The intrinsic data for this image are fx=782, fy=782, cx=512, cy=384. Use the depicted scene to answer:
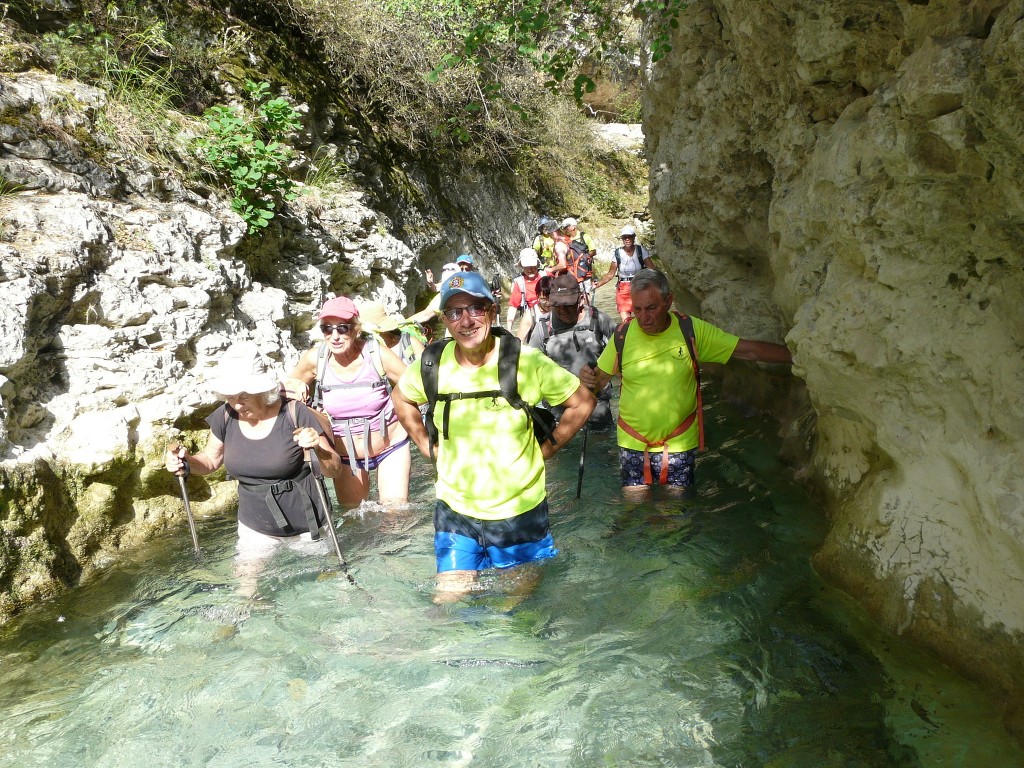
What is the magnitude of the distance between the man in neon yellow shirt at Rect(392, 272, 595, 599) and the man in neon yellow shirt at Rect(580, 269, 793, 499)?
965 millimetres

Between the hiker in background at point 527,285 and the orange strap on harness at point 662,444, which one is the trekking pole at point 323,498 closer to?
the orange strap on harness at point 662,444

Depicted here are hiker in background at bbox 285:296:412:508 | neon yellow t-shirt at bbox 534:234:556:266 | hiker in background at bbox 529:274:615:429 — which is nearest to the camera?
hiker in background at bbox 285:296:412:508

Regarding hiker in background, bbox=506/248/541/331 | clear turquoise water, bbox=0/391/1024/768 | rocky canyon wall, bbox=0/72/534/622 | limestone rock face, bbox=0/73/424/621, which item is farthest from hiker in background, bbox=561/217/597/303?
clear turquoise water, bbox=0/391/1024/768

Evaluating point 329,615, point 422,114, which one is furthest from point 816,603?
point 422,114

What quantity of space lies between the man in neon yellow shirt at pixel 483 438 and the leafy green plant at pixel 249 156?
5188mm

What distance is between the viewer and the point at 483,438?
13.3 feet

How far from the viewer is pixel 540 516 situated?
4250 mm

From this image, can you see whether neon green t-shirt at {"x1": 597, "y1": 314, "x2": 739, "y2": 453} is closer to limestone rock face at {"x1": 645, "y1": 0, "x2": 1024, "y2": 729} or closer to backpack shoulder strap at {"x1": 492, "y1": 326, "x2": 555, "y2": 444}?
limestone rock face at {"x1": 645, "y1": 0, "x2": 1024, "y2": 729}

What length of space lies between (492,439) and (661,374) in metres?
1.69

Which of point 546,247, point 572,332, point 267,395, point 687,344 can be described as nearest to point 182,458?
point 267,395

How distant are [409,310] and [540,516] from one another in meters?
8.95

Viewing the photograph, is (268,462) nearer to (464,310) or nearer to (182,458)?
(182,458)

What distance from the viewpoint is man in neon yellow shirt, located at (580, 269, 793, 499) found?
5121 mm

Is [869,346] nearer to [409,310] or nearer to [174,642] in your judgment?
[174,642]
